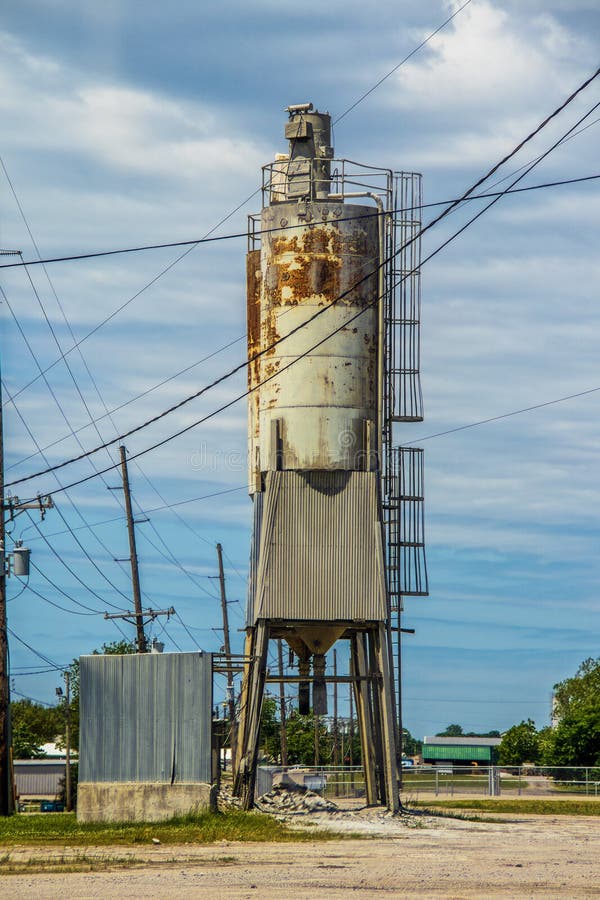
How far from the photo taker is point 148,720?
96.1 ft

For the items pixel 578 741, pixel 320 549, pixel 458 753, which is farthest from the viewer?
pixel 458 753

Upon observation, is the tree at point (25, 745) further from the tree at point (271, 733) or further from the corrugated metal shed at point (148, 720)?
the corrugated metal shed at point (148, 720)

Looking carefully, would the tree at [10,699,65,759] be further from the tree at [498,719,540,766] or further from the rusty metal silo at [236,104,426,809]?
the rusty metal silo at [236,104,426,809]

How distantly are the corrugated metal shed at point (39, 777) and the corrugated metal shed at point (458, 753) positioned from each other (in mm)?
35710

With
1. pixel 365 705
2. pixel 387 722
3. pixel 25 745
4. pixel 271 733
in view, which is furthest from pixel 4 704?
pixel 25 745

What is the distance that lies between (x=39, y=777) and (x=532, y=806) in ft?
297

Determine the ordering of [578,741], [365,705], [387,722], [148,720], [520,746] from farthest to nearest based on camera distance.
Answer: [520,746], [578,741], [365,705], [387,722], [148,720]

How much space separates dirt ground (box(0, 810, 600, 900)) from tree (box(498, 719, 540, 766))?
85869 millimetres

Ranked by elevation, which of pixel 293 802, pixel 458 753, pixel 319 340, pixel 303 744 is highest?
pixel 319 340

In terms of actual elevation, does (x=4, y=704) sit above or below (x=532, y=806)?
above

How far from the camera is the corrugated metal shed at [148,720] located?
28875 millimetres

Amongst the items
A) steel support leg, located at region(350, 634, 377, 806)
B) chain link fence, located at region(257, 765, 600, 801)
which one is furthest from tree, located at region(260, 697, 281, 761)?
steel support leg, located at region(350, 634, 377, 806)

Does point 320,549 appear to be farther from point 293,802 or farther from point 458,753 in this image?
point 458,753

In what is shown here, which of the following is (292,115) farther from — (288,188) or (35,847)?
(35,847)
